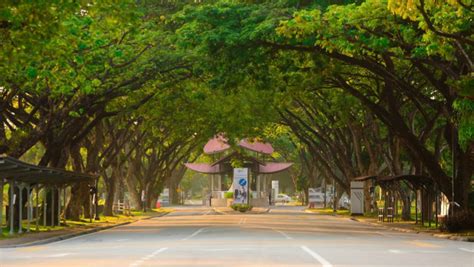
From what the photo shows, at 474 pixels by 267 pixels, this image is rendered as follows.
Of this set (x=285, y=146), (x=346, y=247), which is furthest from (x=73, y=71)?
(x=285, y=146)

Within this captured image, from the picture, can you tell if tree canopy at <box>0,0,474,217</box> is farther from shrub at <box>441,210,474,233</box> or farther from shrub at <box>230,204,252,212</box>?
shrub at <box>230,204,252,212</box>

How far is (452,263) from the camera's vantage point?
68.2 ft

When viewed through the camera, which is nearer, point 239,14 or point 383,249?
point 383,249

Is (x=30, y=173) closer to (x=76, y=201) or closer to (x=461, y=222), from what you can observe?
(x=461, y=222)

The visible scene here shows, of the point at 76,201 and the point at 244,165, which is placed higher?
the point at 244,165

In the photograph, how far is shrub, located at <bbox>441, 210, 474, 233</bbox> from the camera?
40594mm

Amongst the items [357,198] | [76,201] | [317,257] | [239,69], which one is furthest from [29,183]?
[357,198]

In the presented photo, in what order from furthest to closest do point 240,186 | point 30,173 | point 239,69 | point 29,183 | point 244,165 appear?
point 244,165 < point 240,186 < point 29,183 < point 30,173 < point 239,69

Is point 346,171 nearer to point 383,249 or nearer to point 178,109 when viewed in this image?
point 178,109

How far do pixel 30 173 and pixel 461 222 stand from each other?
17.5 meters

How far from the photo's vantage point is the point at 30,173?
38.4 meters

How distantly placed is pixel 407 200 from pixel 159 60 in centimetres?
2393

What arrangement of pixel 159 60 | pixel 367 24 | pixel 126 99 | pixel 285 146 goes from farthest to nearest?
pixel 285 146
pixel 126 99
pixel 159 60
pixel 367 24

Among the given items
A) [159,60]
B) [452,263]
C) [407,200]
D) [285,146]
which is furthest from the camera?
[285,146]
